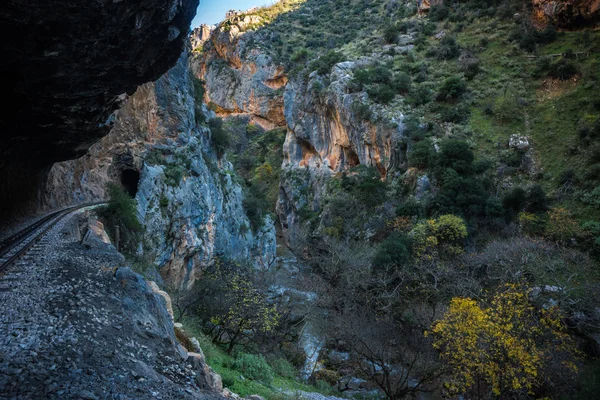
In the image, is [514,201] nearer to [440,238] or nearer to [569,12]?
[440,238]

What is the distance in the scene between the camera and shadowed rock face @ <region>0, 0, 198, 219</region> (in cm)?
622

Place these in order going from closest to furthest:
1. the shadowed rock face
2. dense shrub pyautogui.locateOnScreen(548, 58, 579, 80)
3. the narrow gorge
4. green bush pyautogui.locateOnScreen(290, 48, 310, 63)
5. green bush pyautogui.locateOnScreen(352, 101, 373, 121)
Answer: the shadowed rock face → the narrow gorge → dense shrub pyautogui.locateOnScreen(548, 58, 579, 80) → green bush pyautogui.locateOnScreen(352, 101, 373, 121) → green bush pyautogui.locateOnScreen(290, 48, 310, 63)

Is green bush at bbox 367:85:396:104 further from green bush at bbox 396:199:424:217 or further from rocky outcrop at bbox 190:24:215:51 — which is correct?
rocky outcrop at bbox 190:24:215:51

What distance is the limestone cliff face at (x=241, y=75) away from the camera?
6619 centimetres

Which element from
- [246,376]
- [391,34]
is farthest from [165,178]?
[391,34]

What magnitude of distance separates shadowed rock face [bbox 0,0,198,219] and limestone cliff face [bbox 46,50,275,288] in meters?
5.70

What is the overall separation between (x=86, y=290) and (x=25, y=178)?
11.0m

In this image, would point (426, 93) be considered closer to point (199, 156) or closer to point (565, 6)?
point (565, 6)

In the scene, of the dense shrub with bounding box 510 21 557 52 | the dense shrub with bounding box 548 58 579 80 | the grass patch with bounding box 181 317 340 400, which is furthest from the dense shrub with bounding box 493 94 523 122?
the grass patch with bounding box 181 317 340 400

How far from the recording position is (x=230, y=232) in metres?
27.7

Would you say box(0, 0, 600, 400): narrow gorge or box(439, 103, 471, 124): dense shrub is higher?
box(439, 103, 471, 124): dense shrub

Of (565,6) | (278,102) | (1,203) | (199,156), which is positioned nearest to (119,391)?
(1,203)

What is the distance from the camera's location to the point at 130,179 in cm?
2234

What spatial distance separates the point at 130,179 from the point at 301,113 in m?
31.2
